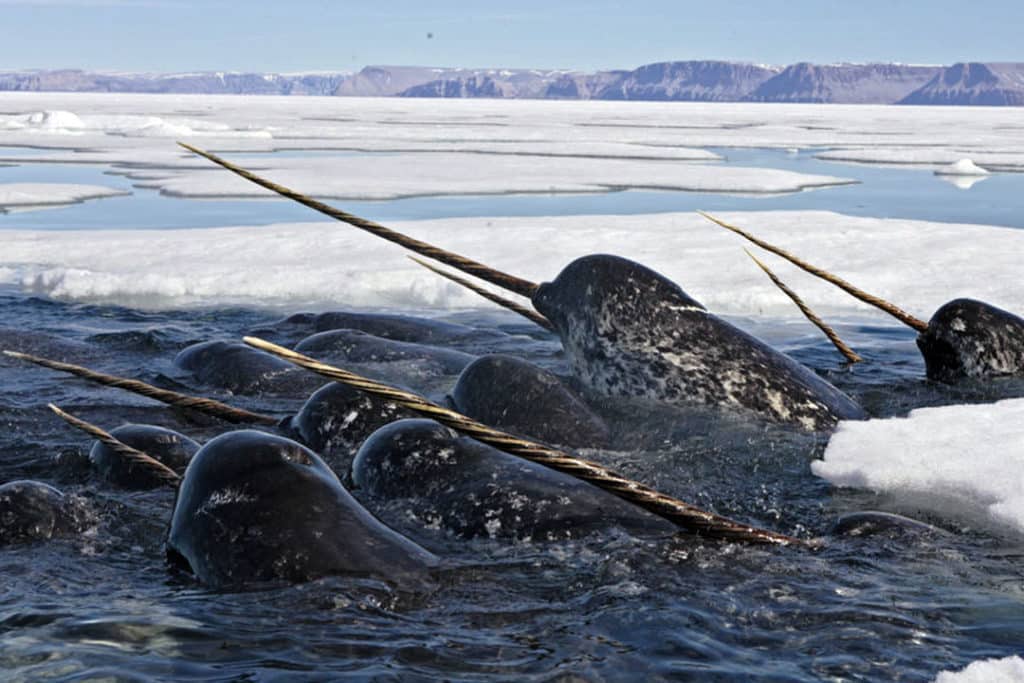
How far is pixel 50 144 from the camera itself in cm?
4103

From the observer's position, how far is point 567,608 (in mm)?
4176

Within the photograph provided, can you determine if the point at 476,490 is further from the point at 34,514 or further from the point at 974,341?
the point at 974,341

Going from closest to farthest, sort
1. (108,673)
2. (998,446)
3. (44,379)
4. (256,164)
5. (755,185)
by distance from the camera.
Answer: (108,673), (998,446), (44,379), (755,185), (256,164)

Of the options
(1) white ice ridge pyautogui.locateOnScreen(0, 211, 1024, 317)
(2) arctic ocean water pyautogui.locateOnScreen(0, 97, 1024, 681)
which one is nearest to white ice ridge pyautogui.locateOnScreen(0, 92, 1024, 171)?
(1) white ice ridge pyautogui.locateOnScreen(0, 211, 1024, 317)

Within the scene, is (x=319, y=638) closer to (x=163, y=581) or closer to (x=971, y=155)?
(x=163, y=581)

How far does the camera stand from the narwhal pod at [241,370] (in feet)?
26.8

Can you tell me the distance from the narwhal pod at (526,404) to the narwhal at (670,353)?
497 mm

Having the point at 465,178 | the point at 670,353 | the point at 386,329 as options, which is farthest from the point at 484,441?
the point at 465,178

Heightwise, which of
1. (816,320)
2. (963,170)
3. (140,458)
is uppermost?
(963,170)

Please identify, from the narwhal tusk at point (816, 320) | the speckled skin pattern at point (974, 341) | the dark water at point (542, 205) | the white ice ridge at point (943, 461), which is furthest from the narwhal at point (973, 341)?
the dark water at point (542, 205)

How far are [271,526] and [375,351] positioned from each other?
14.8 feet

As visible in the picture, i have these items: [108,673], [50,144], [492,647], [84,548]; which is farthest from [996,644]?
[50,144]

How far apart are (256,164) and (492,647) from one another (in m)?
27.8

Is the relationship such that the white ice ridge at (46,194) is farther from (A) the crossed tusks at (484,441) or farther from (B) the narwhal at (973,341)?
(A) the crossed tusks at (484,441)
